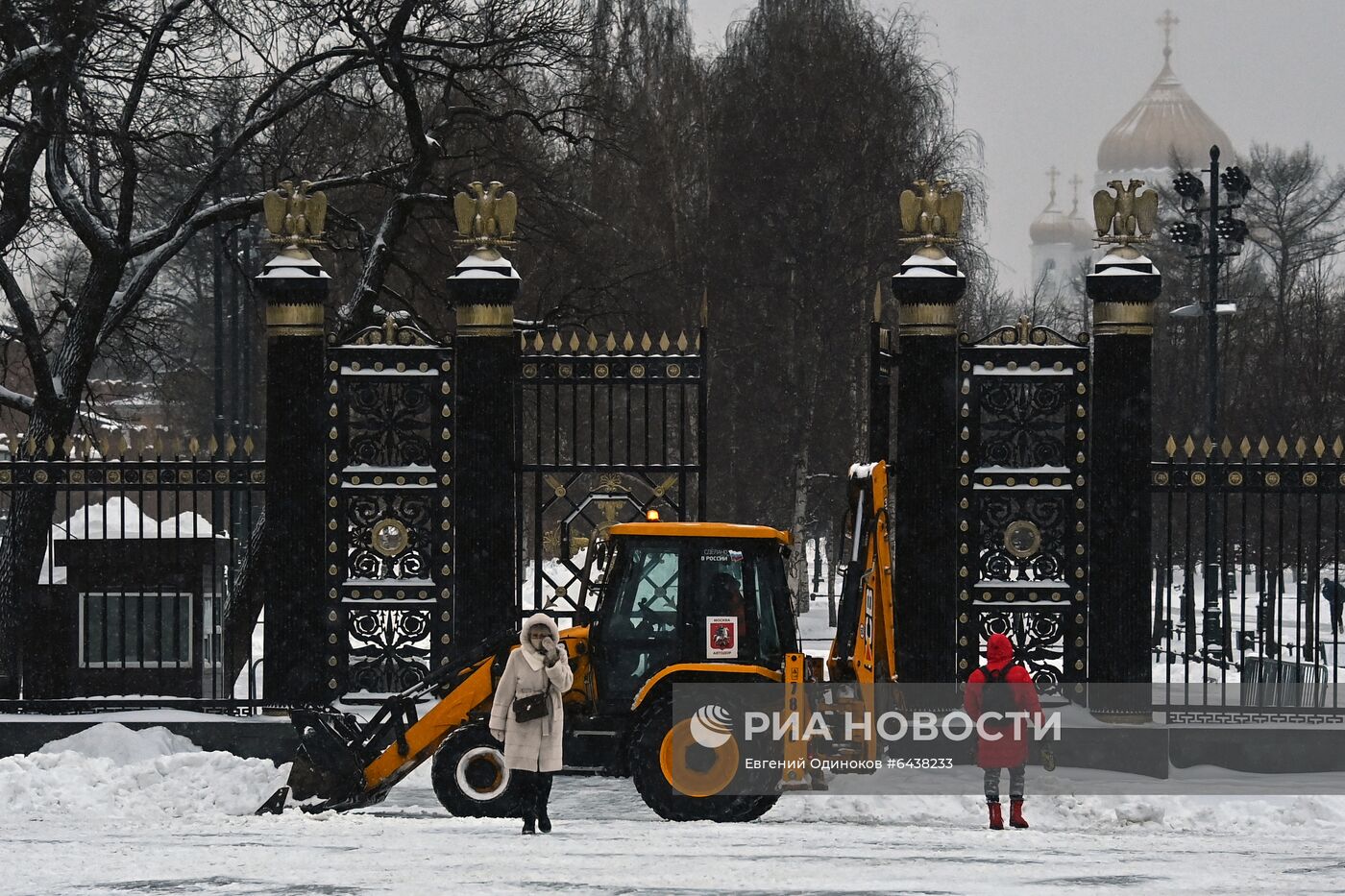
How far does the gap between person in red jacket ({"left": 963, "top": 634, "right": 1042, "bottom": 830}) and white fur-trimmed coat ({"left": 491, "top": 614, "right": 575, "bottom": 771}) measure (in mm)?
2683

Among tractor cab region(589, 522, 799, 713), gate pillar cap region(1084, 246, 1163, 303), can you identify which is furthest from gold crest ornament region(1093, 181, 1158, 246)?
tractor cab region(589, 522, 799, 713)

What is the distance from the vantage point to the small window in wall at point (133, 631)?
14.0 meters

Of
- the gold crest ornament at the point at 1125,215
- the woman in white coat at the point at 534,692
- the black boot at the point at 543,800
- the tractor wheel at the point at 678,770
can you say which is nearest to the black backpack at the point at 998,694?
the tractor wheel at the point at 678,770

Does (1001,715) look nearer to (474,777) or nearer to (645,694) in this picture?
(645,694)

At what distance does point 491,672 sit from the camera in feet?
37.9

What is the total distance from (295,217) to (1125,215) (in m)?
6.38

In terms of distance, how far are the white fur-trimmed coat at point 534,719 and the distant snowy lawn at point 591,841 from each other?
19.3 inches

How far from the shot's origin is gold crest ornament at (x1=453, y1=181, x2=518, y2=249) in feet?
45.4

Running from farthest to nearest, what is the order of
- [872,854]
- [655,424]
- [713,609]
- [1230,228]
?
[655,424]
[1230,228]
[713,609]
[872,854]


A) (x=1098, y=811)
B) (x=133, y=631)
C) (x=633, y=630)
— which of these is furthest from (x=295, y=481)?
(x=1098, y=811)

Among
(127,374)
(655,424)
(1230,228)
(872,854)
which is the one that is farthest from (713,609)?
(655,424)

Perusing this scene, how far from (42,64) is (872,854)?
11.8 m

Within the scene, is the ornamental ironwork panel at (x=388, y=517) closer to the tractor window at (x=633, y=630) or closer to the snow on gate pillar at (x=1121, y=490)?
the tractor window at (x=633, y=630)

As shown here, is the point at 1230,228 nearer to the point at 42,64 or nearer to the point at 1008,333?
the point at 1008,333
